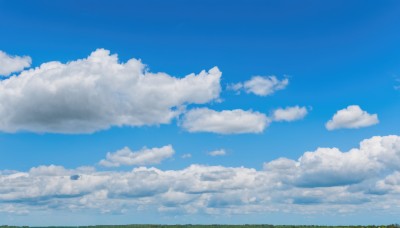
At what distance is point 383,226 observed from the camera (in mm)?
76750

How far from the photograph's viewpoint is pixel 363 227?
274ft

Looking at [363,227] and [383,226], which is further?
[363,227]

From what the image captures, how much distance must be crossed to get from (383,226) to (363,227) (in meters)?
7.85
